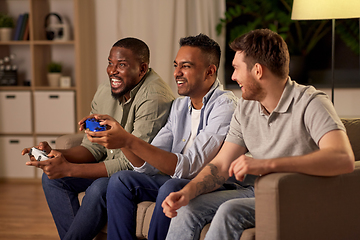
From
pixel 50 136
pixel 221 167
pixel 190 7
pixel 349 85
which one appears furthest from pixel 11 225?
pixel 349 85

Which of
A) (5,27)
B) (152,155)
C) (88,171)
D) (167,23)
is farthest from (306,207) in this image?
(5,27)

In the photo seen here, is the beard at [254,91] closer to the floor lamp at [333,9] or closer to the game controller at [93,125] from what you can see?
the game controller at [93,125]

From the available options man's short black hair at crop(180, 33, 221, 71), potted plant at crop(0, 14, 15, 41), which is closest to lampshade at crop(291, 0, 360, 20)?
man's short black hair at crop(180, 33, 221, 71)

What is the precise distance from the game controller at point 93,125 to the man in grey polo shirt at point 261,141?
407 mm

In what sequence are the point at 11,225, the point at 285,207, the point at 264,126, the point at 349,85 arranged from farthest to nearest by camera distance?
the point at 349,85 < the point at 11,225 < the point at 264,126 < the point at 285,207

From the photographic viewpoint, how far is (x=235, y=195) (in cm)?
153

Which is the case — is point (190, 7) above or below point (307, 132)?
above

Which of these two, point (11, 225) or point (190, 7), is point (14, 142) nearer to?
point (11, 225)

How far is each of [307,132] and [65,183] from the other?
1132 millimetres

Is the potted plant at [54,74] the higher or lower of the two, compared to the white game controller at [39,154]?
higher

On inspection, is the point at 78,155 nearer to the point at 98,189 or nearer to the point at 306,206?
the point at 98,189

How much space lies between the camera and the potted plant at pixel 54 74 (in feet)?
11.4

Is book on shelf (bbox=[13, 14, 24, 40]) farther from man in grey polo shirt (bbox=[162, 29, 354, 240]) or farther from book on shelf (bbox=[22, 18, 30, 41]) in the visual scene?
man in grey polo shirt (bbox=[162, 29, 354, 240])

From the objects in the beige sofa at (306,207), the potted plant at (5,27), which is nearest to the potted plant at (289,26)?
the potted plant at (5,27)
